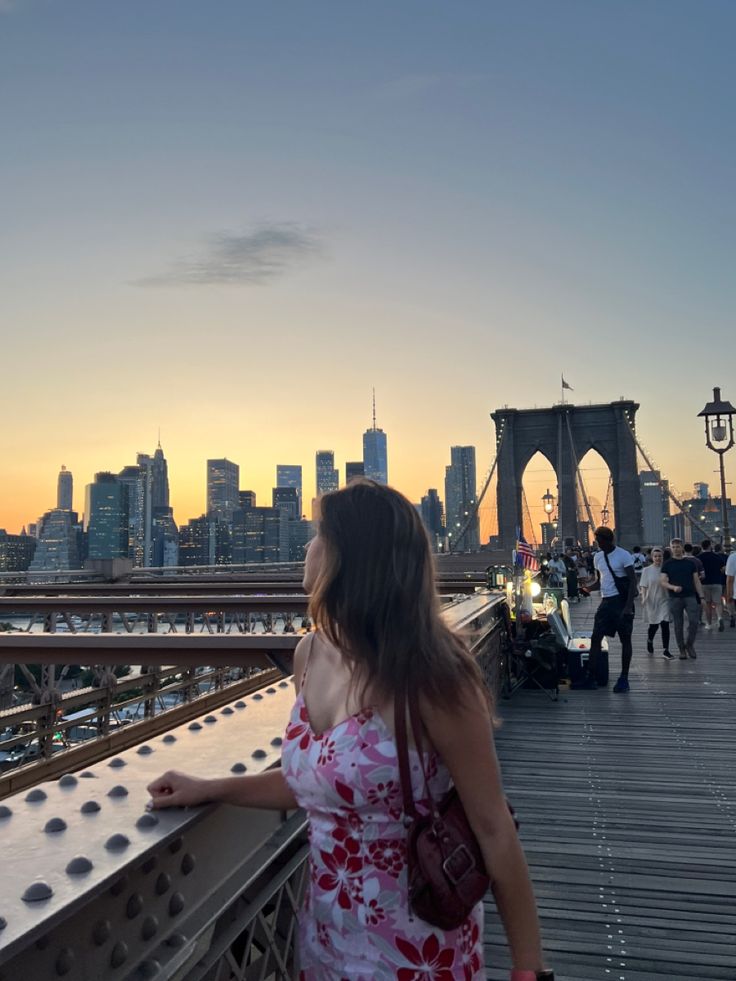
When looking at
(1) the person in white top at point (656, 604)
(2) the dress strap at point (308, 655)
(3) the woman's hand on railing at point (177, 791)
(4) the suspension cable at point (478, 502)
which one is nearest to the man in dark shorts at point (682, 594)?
(1) the person in white top at point (656, 604)

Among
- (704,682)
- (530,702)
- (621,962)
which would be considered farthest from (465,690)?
(704,682)

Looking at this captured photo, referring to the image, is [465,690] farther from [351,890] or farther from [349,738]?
[351,890]

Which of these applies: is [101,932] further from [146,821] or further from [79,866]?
[146,821]

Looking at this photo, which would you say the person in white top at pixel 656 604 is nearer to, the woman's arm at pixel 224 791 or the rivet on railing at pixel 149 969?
the woman's arm at pixel 224 791

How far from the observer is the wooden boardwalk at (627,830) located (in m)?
2.96

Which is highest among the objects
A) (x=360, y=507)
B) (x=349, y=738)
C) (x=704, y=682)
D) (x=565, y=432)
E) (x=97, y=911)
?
(x=565, y=432)

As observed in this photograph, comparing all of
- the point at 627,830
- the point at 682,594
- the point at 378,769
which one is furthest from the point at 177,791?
the point at 682,594

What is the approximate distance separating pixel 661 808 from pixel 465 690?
3682mm

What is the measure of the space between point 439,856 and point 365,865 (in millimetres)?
172

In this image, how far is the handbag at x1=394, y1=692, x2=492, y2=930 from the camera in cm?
136

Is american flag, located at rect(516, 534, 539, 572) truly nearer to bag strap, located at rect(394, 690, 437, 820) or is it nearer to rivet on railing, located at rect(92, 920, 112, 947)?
bag strap, located at rect(394, 690, 437, 820)

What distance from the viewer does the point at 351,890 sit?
1477mm

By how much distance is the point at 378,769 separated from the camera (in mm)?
1416

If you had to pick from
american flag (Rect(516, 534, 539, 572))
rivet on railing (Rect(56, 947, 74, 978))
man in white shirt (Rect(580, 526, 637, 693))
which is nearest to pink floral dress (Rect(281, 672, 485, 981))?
rivet on railing (Rect(56, 947, 74, 978))
